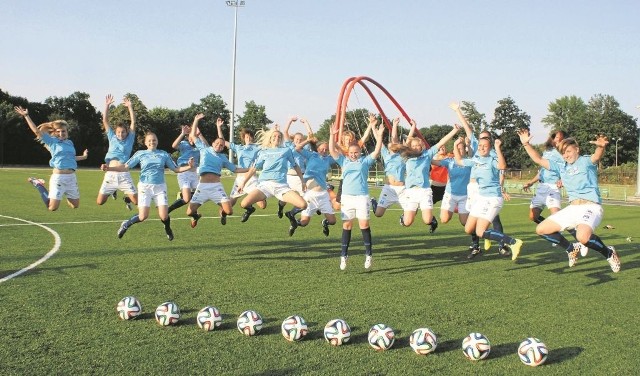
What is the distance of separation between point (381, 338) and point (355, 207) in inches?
181

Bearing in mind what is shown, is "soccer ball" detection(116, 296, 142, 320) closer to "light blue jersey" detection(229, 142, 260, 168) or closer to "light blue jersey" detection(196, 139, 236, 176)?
"light blue jersey" detection(196, 139, 236, 176)

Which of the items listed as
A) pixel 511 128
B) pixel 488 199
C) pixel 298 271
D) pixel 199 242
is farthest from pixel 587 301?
pixel 511 128

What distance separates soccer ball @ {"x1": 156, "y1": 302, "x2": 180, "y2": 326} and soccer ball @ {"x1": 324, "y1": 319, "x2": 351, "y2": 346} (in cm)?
177

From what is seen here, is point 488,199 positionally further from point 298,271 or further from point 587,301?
point 298,271

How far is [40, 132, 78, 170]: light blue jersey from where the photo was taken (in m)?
11.6

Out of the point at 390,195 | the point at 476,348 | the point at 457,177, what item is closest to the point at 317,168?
the point at 390,195

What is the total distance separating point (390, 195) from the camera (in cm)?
1259

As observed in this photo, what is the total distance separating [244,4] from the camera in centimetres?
5622

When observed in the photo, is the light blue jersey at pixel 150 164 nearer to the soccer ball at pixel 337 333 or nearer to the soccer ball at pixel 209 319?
the soccer ball at pixel 209 319

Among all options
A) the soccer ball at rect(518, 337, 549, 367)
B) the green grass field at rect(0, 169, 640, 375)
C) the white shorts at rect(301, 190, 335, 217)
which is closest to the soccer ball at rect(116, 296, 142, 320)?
the green grass field at rect(0, 169, 640, 375)

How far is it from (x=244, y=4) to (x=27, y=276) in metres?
51.7

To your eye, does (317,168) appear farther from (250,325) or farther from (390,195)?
(250,325)

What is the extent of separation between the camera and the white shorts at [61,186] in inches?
469

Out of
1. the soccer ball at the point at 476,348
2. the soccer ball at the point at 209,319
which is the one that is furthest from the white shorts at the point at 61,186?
the soccer ball at the point at 476,348
